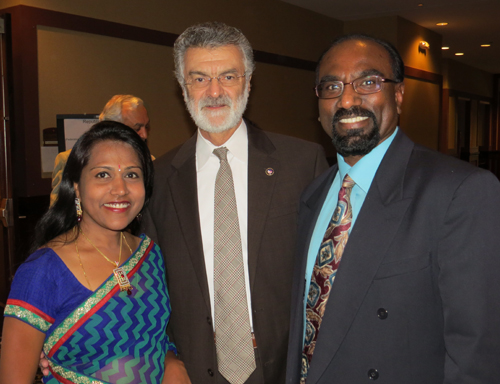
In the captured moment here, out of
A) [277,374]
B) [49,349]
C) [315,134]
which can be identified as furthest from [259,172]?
[315,134]

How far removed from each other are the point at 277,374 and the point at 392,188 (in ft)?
2.82

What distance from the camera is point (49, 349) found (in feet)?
4.78

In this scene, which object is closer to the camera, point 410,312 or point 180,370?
point 410,312

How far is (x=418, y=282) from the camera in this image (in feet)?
3.90

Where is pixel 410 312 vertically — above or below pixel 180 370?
above

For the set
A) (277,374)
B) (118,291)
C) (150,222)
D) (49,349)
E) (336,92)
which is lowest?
(277,374)

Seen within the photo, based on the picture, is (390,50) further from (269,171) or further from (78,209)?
(78,209)

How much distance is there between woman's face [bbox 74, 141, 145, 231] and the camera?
1580 mm

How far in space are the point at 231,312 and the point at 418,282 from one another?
732 mm

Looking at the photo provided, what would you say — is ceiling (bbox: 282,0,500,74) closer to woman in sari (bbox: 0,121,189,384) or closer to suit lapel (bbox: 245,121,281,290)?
suit lapel (bbox: 245,121,281,290)

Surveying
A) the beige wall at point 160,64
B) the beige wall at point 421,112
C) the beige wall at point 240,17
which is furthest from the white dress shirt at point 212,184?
the beige wall at point 421,112

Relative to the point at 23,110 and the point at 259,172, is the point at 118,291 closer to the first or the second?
the point at 259,172

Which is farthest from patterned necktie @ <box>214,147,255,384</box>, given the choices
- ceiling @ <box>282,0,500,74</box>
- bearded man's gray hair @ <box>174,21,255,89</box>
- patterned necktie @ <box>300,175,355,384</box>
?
ceiling @ <box>282,0,500,74</box>

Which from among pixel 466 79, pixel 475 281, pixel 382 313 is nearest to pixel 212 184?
pixel 382 313
